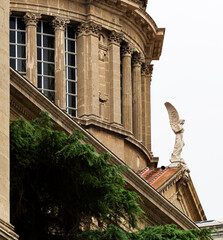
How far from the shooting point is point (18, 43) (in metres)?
54.1

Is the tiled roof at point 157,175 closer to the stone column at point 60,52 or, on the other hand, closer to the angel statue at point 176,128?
the angel statue at point 176,128

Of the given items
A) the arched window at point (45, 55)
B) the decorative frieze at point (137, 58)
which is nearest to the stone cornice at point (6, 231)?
the arched window at point (45, 55)

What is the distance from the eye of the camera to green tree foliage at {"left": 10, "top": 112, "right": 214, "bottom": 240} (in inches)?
1288

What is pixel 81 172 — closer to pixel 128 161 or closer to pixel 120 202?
pixel 120 202

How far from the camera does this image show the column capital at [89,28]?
2160 inches

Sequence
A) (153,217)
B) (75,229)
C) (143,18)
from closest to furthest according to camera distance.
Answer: (75,229)
(153,217)
(143,18)

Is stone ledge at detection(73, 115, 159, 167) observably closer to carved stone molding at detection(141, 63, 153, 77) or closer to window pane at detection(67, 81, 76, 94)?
window pane at detection(67, 81, 76, 94)

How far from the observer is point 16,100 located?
119ft

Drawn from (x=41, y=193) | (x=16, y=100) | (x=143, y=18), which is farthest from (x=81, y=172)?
(x=143, y=18)

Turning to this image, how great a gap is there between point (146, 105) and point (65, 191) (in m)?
26.7

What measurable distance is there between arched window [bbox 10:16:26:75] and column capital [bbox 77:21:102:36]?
2.48 metres

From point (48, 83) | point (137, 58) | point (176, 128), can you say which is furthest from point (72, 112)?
point (137, 58)

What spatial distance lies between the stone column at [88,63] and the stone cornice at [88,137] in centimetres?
1134

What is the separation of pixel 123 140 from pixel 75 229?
842 inches
